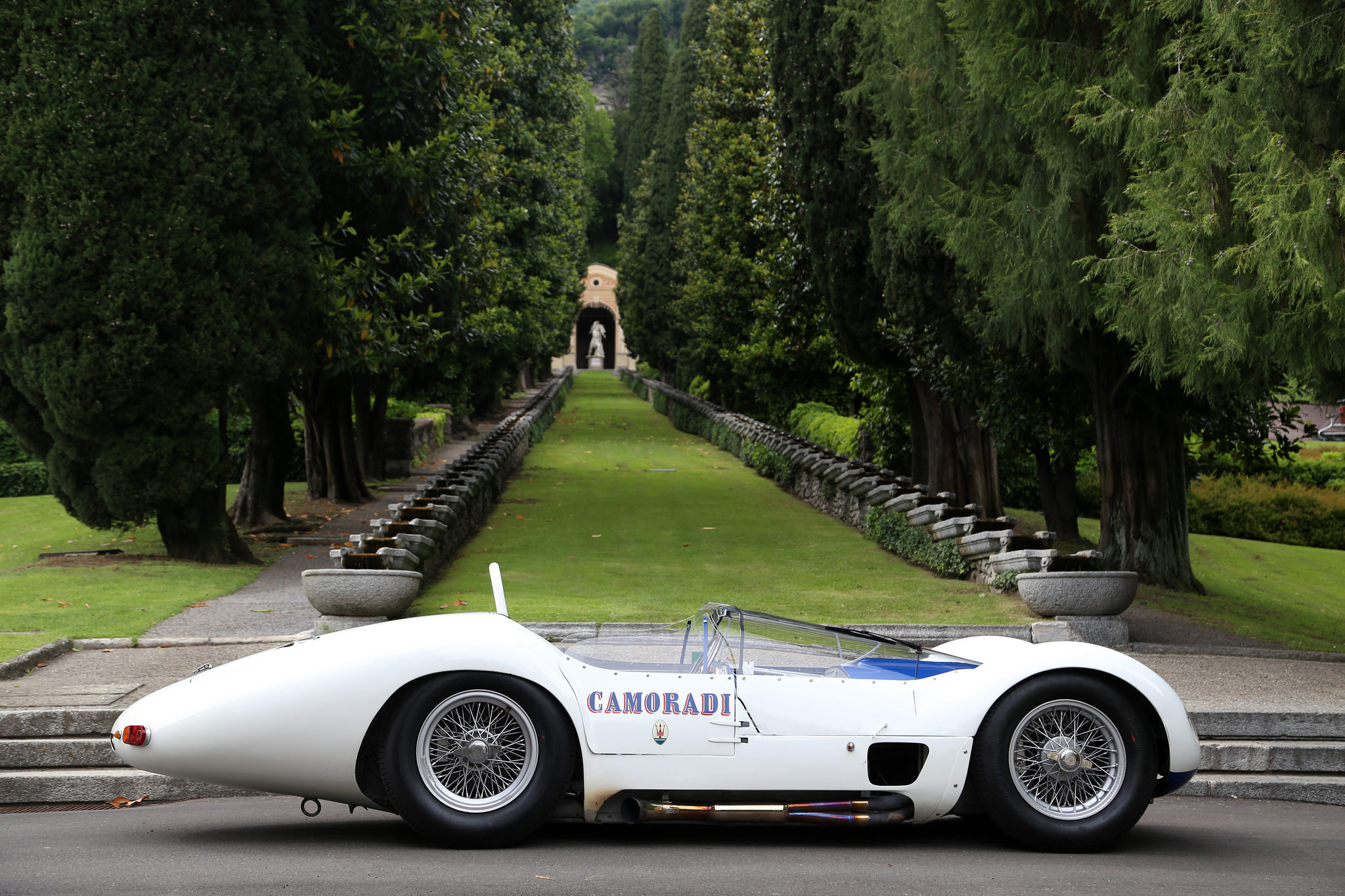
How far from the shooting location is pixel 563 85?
31531mm

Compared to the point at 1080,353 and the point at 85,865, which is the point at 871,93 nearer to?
the point at 1080,353

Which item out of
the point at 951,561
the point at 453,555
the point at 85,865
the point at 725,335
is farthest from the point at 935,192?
the point at 725,335

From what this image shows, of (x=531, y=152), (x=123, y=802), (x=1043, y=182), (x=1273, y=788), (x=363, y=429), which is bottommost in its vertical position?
(x=1273, y=788)

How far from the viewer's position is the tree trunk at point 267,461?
1656 cm

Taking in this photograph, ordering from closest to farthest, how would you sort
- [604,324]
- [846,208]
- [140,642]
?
[140,642] < [846,208] < [604,324]

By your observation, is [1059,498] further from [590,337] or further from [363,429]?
[590,337]

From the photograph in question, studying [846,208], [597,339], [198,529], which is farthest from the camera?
[597,339]

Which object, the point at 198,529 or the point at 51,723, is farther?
the point at 198,529

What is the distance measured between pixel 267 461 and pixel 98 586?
543cm

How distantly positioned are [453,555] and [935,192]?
23.0 ft

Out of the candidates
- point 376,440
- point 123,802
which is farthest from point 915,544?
point 376,440

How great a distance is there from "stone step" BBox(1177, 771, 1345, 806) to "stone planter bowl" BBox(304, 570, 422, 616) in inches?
228

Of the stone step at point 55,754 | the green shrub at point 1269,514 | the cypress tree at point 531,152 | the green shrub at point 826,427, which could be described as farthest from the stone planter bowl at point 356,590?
the green shrub at point 1269,514

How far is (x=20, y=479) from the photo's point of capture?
987 inches
